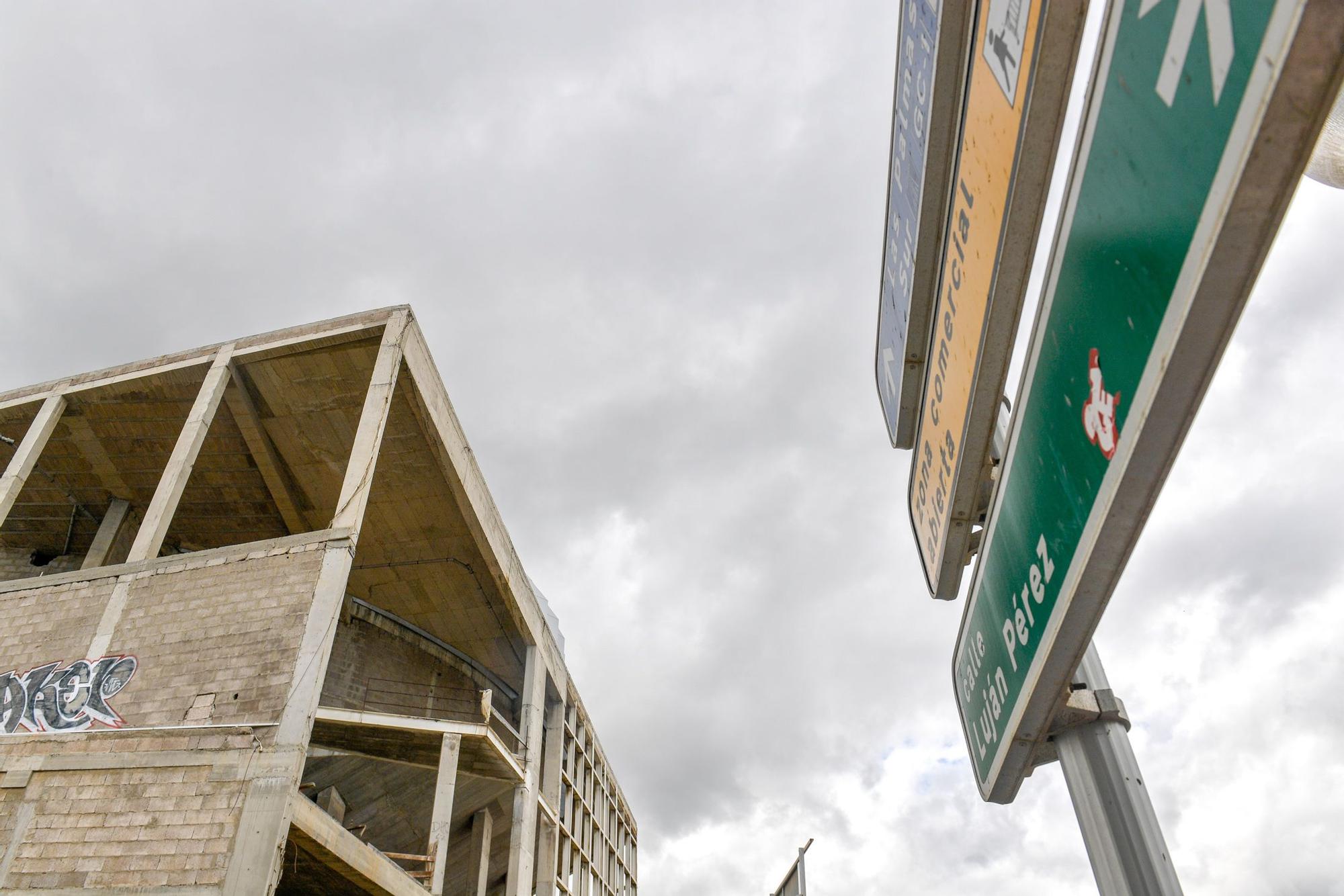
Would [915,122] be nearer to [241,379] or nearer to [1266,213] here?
[1266,213]

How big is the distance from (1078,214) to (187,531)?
23115mm

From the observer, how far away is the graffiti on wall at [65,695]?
11.0 metres

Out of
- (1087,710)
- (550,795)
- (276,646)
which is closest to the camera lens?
(1087,710)

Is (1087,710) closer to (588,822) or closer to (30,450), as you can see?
(30,450)

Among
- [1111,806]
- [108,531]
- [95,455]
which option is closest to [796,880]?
[1111,806]

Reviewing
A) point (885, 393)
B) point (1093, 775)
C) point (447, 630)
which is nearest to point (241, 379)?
point (447, 630)

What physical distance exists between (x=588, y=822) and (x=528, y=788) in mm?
7542

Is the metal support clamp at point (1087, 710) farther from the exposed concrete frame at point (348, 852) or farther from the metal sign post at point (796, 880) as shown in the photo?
the exposed concrete frame at point (348, 852)

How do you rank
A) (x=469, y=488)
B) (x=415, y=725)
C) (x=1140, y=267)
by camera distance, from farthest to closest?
(x=469, y=488)
(x=415, y=725)
(x=1140, y=267)

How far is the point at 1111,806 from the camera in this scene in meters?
1.78

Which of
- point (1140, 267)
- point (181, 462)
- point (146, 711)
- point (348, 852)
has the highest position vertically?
point (181, 462)

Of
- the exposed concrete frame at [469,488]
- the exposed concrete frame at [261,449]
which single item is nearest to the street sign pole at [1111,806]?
the exposed concrete frame at [469,488]

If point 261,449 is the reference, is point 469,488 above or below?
below

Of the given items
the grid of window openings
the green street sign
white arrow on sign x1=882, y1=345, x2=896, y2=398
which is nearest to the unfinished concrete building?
the grid of window openings
